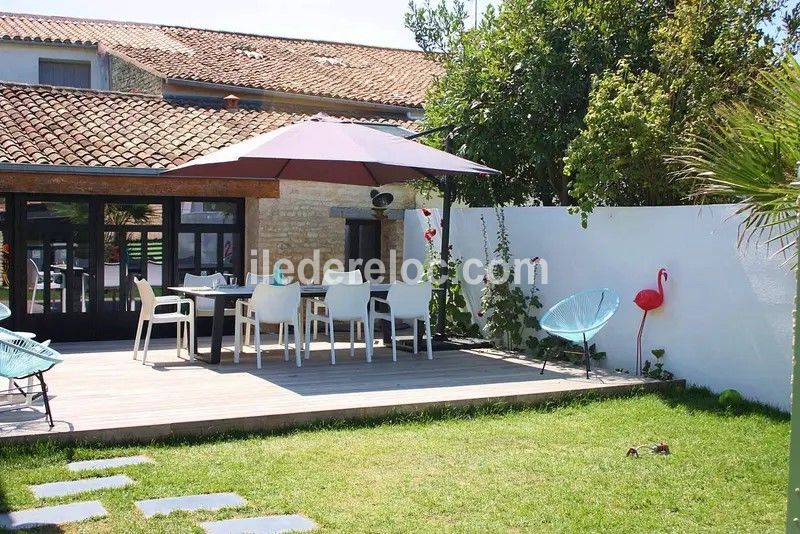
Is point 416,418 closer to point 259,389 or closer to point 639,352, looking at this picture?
point 259,389

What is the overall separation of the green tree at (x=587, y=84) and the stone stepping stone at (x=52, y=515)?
655cm

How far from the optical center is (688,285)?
9.52 m

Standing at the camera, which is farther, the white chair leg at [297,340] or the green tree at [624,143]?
the white chair leg at [297,340]

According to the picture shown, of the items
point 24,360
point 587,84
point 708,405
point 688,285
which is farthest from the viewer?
point 587,84

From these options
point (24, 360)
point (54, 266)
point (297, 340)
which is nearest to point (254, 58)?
point (54, 266)

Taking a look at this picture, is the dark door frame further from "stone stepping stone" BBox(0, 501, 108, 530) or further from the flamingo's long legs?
"stone stepping stone" BBox(0, 501, 108, 530)

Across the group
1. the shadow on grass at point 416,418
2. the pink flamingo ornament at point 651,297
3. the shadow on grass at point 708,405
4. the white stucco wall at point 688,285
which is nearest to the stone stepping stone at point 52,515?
the shadow on grass at point 416,418

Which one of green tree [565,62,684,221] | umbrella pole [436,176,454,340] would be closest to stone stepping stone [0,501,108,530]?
green tree [565,62,684,221]

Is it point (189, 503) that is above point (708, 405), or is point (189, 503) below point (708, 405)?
below

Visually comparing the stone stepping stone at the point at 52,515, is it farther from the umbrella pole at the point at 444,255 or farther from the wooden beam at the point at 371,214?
the wooden beam at the point at 371,214

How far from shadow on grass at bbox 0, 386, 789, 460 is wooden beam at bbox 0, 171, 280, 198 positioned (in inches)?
257

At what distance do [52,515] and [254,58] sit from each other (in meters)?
17.8

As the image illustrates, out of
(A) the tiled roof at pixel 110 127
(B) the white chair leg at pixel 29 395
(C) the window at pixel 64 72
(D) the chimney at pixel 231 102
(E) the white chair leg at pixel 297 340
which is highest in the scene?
(C) the window at pixel 64 72

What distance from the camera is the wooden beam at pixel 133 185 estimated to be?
12391mm
